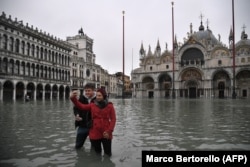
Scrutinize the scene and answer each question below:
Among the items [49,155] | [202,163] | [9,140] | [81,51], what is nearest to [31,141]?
[9,140]

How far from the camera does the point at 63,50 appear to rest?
188 feet

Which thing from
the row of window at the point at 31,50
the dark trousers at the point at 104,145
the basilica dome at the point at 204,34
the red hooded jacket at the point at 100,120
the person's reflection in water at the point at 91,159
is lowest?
the person's reflection in water at the point at 91,159

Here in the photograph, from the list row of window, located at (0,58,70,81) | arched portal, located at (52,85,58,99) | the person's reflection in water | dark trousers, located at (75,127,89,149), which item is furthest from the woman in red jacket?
arched portal, located at (52,85,58,99)

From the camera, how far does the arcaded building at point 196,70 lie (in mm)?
54250

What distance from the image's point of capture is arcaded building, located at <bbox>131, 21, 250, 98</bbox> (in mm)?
54250

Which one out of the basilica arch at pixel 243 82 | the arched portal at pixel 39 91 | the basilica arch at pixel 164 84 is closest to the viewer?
the arched portal at pixel 39 91

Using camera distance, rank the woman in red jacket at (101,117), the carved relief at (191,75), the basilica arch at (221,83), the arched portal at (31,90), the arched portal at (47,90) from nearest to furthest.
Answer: the woman in red jacket at (101,117), the arched portal at (31,90), the arched portal at (47,90), the basilica arch at (221,83), the carved relief at (191,75)

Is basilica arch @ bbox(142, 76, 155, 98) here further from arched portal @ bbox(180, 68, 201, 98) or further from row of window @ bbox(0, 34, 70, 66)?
row of window @ bbox(0, 34, 70, 66)

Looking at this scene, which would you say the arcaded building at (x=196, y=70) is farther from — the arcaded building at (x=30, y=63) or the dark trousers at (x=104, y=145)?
the dark trousers at (x=104, y=145)

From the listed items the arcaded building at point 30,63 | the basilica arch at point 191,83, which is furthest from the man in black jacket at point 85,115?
the basilica arch at point 191,83

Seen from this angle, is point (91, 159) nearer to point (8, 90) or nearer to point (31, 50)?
point (8, 90)

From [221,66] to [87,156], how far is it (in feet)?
186

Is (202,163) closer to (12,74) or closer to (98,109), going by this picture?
(98,109)

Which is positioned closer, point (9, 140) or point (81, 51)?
point (9, 140)
